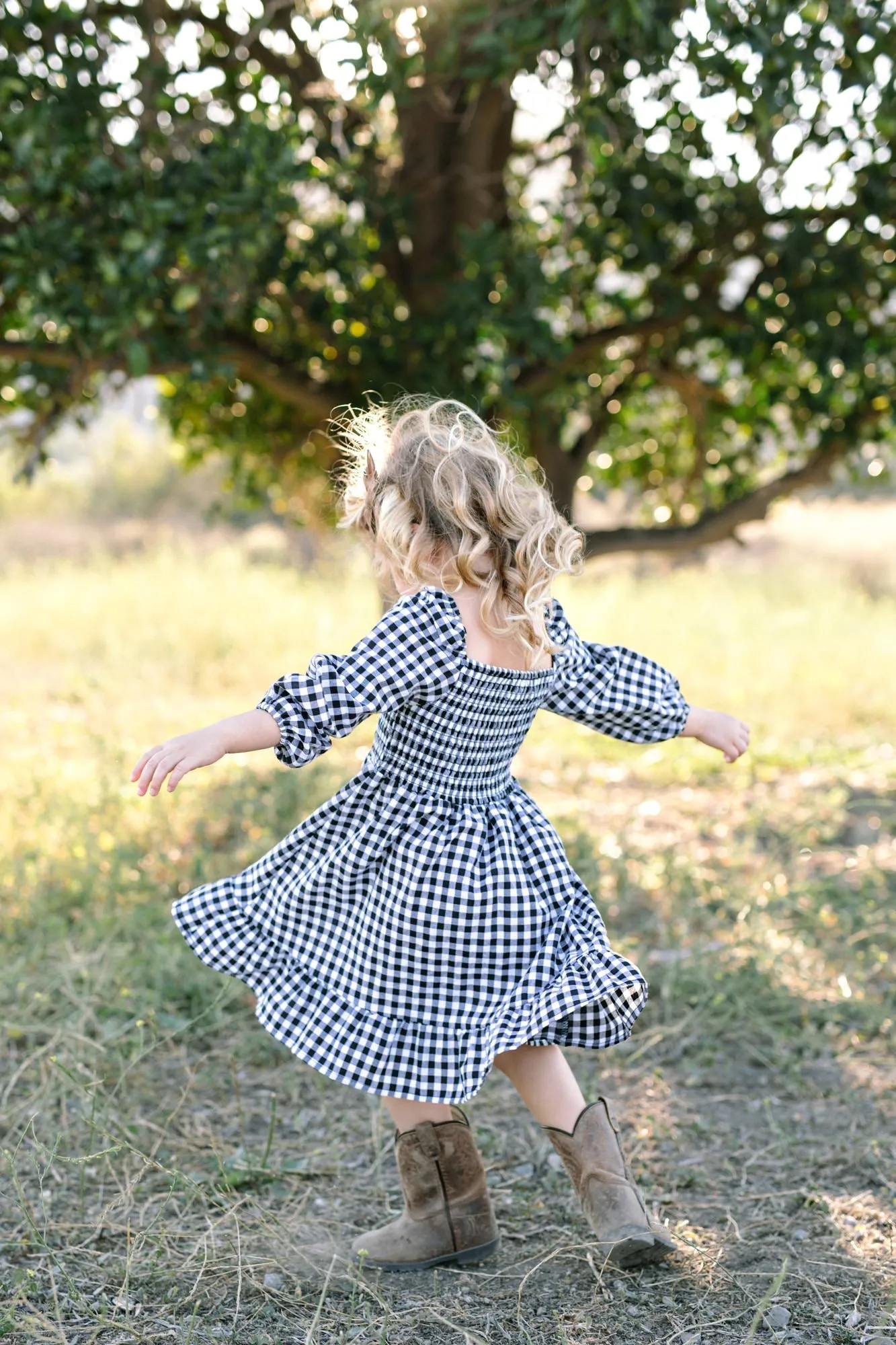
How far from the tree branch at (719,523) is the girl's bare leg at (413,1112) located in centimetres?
294

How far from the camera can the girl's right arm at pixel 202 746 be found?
183cm

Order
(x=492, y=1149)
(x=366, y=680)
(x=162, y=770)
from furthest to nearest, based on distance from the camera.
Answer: (x=492, y=1149) < (x=366, y=680) < (x=162, y=770)

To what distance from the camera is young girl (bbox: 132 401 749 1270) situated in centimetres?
205

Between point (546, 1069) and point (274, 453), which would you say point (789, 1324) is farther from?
point (274, 453)

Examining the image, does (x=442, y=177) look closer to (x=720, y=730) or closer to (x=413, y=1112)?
(x=720, y=730)

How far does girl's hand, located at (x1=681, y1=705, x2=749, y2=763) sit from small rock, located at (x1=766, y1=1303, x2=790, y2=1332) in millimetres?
935

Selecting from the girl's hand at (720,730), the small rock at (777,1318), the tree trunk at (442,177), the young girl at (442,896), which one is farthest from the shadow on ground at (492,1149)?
the tree trunk at (442,177)

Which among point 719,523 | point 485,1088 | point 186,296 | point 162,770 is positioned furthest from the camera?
point 719,523

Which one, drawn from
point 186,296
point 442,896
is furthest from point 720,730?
point 186,296

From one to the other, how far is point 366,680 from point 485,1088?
4.70 ft

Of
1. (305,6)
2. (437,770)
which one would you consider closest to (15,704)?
(305,6)

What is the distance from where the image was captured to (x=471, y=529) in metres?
2.11

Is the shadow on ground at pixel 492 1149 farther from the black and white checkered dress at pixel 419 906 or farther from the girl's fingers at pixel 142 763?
the girl's fingers at pixel 142 763

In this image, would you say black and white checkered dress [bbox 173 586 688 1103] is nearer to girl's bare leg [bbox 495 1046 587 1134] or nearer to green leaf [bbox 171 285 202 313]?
girl's bare leg [bbox 495 1046 587 1134]
